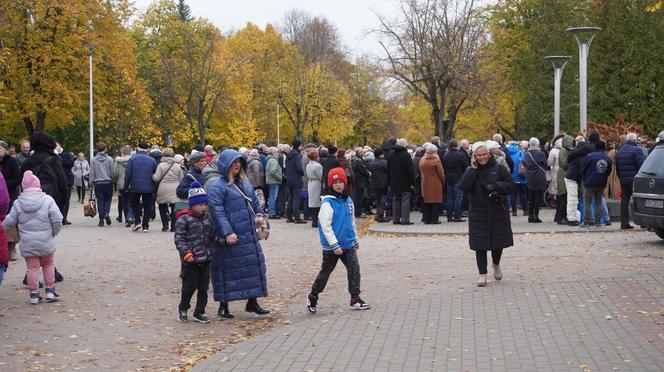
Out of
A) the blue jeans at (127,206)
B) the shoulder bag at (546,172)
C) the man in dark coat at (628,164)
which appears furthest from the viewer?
the blue jeans at (127,206)

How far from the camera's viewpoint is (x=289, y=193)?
23734 mm

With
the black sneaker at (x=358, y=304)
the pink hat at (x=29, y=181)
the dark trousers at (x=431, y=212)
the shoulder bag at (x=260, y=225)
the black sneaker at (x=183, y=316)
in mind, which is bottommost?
the black sneaker at (x=183, y=316)

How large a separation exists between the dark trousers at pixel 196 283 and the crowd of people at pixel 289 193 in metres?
0.01

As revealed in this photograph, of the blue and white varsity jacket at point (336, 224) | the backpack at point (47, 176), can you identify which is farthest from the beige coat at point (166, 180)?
the blue and white varsity jacket at point (336, 224)

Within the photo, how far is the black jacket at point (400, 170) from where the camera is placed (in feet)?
68.6

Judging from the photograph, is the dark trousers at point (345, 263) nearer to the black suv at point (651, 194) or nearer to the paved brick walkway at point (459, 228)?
the black suv at point (651, 194)

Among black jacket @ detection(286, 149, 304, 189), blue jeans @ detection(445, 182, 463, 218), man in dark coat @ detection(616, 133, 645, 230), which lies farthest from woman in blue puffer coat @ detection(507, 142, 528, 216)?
black jacket @ detection(286, 149, 304, 189)

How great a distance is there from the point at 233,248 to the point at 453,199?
12.5 m

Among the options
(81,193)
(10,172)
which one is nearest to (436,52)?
(81,193)

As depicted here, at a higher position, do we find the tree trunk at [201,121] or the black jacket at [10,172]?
the tree trunk at [201,121]

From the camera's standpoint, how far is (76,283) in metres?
12.9

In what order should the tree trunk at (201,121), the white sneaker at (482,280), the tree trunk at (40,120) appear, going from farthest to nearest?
1. the tree trunk at (201,121)
2. the tree trunk at (40,120)
3. the white sneaker at (482,280)

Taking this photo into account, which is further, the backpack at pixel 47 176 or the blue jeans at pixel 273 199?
the blue jeans at pixel 273 199

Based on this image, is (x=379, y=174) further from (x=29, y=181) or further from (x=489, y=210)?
(x=29, y=181)
